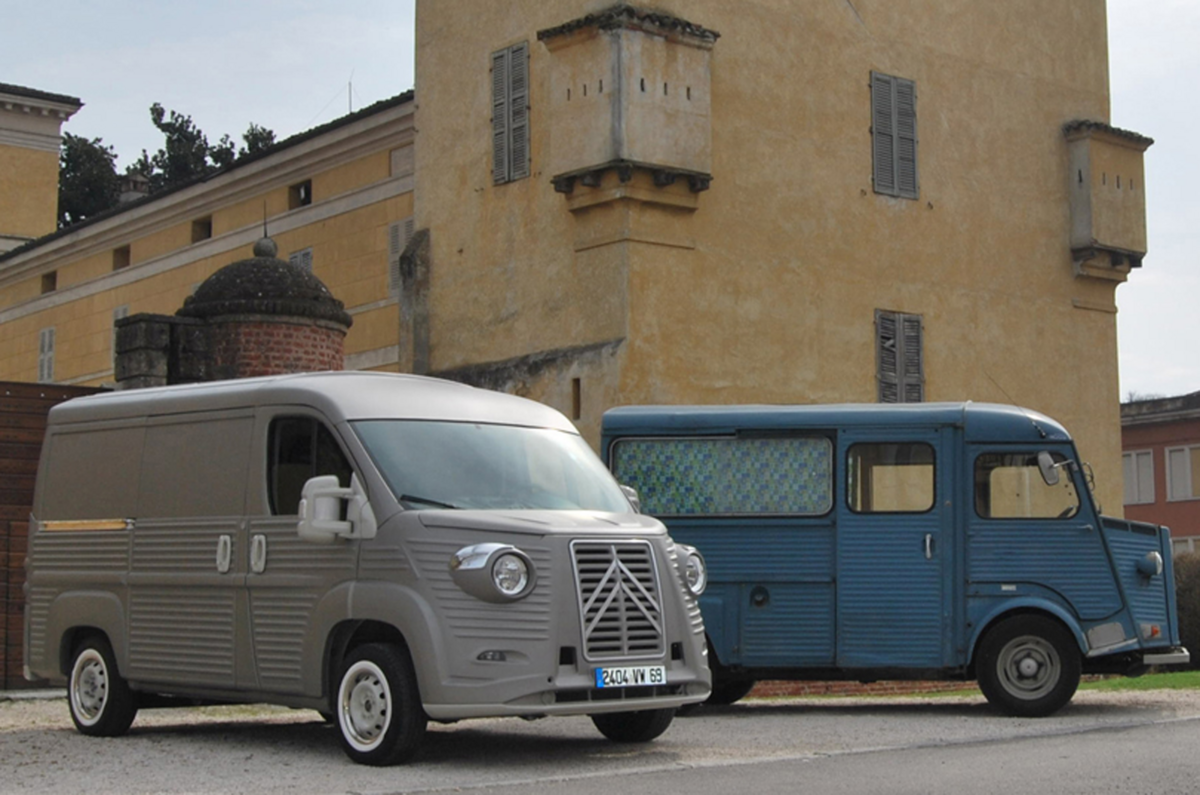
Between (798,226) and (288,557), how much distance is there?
1371cm

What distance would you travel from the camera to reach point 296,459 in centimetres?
1130

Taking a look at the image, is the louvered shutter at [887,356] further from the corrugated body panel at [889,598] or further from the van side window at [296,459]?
the van side window at [296,459]

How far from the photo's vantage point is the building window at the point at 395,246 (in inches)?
1100

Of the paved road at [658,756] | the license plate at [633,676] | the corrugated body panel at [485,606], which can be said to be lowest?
the paved road at [658,756]

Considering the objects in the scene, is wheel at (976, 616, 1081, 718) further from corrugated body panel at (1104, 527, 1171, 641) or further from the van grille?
the van grille

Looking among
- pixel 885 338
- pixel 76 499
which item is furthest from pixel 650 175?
pixel 76 499

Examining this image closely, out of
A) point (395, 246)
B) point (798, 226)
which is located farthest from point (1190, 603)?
point (395, 246)

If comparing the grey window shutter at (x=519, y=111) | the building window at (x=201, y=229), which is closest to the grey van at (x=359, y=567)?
the grey window shutter at (x=519, y=111)

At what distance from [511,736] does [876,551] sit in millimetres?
4021

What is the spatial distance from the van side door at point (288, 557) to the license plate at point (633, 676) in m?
1.64

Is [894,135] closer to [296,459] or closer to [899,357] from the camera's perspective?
[899,357]

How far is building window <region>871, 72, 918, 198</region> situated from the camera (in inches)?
981

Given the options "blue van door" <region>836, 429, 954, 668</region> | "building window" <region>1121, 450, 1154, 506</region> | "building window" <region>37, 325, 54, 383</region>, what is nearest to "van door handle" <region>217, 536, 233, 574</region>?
"blue van door" <region>836, 429, 954, 668</region>

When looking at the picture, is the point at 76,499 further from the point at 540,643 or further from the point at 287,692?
the point at 540,643
